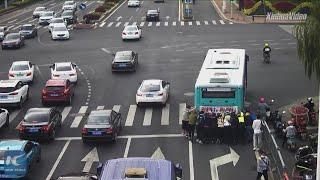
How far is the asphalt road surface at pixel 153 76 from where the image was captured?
2730cm

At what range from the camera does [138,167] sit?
57.9 ft

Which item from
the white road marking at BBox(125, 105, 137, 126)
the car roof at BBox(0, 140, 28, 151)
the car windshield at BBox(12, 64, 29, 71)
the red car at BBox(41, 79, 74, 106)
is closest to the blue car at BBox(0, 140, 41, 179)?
the car roof at BBox(0, 140, 28, 151)

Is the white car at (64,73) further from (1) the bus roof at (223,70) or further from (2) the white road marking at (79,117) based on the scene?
(1) the bus roof at (223,70)

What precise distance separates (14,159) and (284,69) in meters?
26.1

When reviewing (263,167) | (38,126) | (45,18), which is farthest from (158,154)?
(45,18)

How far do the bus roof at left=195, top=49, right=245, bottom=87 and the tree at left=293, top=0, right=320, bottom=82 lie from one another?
12.4 ft

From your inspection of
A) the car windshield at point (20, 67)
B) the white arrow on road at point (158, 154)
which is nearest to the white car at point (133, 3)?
the car windshield at point (20, 67)

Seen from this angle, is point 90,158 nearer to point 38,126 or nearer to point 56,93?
point 38,126

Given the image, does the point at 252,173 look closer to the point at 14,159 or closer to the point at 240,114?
the point at 240,114

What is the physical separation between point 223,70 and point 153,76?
39.7ft

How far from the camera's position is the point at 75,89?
40.8 meters

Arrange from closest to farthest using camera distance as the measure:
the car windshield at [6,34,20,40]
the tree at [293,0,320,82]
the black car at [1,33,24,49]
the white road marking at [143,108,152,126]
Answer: the tree at [293,0,320,82] < the white road marking at [143,108,152,126] < the black car at [1,33,24,49] < the car windshield at [6,34,20,40]

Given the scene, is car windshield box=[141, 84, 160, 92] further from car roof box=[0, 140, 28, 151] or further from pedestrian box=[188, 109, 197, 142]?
car roof box=[0, 140, 28, 151]

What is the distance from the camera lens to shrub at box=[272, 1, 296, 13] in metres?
78.4
